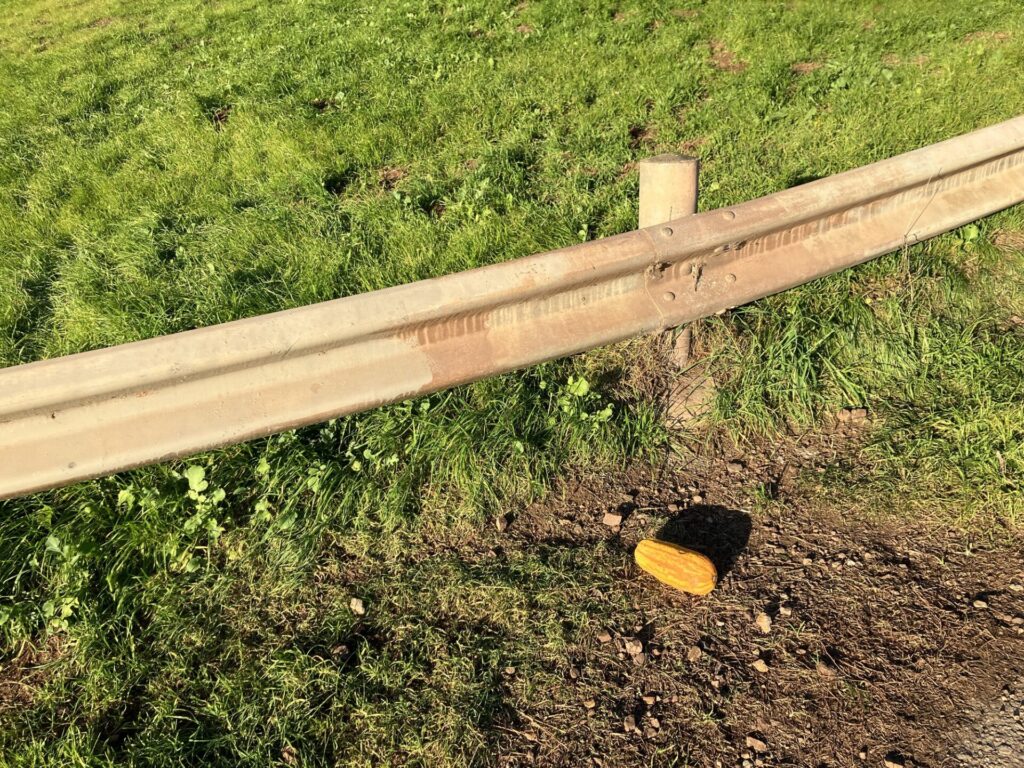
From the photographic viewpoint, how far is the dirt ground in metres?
2.18

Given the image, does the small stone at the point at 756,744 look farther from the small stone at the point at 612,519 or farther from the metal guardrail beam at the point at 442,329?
the metal guardrail beam at the point at 442,329

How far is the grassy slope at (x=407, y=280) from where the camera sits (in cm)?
249

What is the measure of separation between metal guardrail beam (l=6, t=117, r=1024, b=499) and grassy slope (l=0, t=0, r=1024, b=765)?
1.55 feet

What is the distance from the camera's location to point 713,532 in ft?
9.46

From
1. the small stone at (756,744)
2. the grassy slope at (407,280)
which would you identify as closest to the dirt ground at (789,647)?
→ the small stone at (756,744)

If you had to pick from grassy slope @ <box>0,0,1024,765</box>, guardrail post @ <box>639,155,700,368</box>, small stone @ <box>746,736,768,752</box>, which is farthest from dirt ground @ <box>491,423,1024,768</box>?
guardrail post @ <box>639,155,700,368</box>

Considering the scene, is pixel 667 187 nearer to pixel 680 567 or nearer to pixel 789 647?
pixel 680 567

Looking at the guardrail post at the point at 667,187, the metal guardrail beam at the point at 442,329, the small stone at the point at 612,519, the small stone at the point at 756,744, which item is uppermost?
the guardrail post at the point at 667,187

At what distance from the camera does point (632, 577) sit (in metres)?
2.71

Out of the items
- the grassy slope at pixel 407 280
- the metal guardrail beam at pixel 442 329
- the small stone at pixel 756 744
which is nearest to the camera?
the small stone at pixel 756 744

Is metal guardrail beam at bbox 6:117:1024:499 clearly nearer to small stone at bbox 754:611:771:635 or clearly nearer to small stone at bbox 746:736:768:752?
small stone at bbox 754:611:771:635

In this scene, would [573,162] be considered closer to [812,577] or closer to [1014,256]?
[1014,256]

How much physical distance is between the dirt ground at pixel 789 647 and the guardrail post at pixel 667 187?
1128 millimetres

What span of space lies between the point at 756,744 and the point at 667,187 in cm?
197
